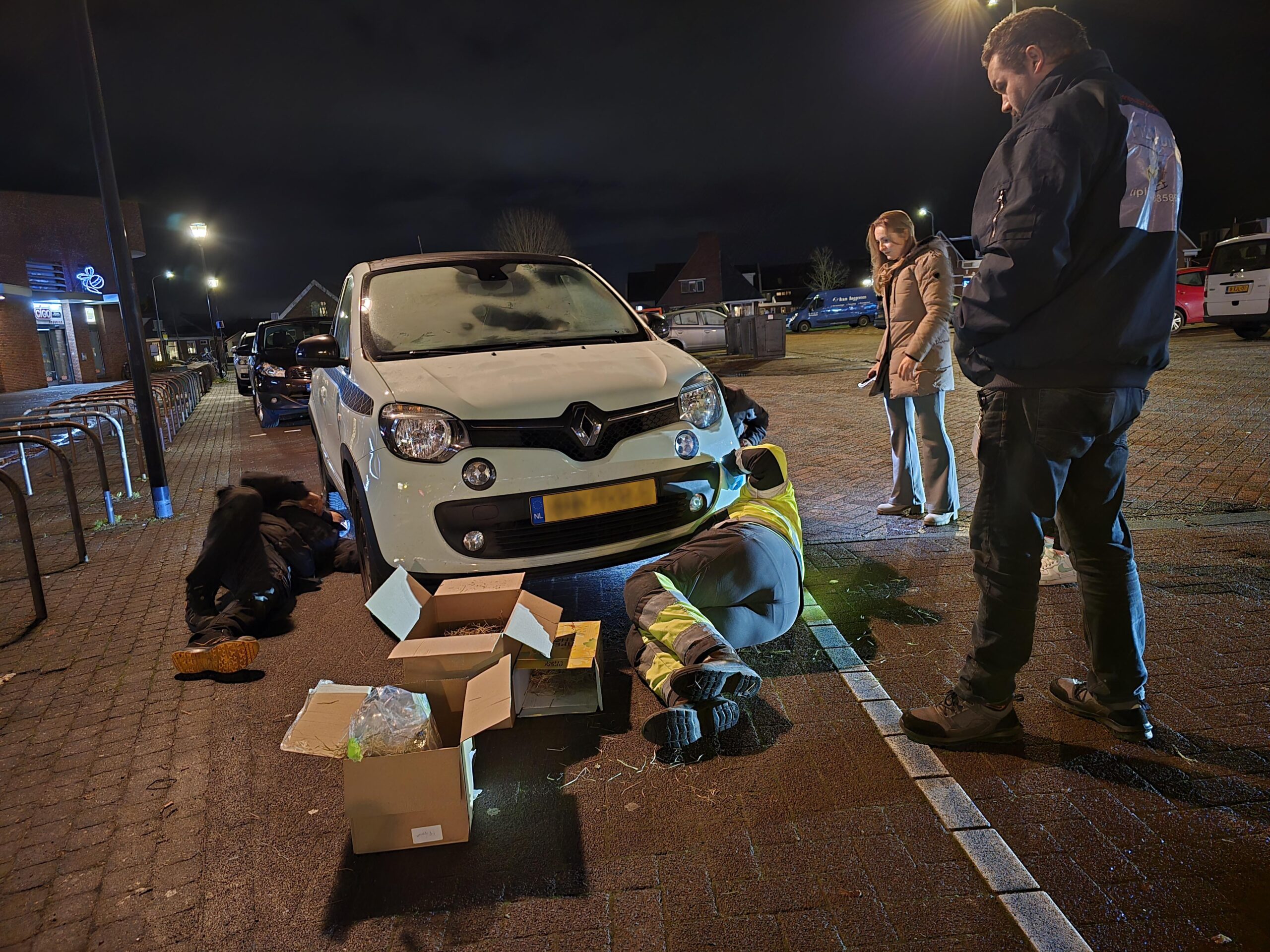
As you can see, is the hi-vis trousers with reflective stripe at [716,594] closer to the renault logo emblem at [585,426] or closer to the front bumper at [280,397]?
the renault logo emblem at [585,426]

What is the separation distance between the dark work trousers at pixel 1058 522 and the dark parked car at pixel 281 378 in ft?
36.7

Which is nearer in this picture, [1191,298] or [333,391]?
[333,391]

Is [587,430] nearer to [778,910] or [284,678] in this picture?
[284,678]

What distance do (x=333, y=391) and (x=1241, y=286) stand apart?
20.9 metres

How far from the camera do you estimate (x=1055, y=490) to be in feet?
8.44

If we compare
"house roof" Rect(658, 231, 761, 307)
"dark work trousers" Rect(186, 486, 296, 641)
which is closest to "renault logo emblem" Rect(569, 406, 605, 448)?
"dark work trousers" Rect(186, 486, 296, 641)

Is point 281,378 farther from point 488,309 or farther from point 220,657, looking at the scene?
point 220,657

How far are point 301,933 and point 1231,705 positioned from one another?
3267 mm

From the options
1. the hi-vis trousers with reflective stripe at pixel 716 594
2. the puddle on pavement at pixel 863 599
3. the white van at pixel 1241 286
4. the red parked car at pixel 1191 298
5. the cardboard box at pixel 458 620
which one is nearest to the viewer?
the cardboard box at pixel 458 620

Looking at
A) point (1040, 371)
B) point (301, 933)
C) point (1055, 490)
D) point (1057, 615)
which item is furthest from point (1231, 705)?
point (301, 933)

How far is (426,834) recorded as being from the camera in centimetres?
244

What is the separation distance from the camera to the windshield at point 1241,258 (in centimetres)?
1812

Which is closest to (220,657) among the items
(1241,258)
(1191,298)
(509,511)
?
(509,511)

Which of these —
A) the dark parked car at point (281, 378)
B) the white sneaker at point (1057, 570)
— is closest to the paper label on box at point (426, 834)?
the white sneaker at point (1057, 570)
